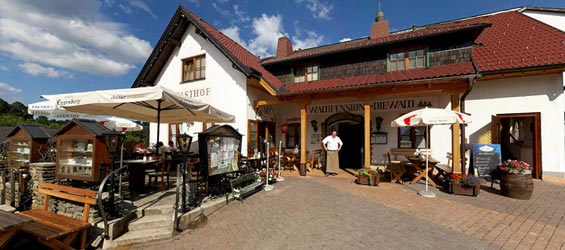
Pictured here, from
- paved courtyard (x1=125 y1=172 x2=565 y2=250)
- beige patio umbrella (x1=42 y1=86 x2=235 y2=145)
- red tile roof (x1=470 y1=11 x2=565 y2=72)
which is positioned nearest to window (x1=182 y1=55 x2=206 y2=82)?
beige patio umbrella (x1=42 y1=86 x2=235 y2=145)

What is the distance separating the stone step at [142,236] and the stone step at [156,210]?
406 millimetres

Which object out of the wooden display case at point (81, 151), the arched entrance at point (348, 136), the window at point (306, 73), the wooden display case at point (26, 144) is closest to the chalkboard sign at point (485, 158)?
the arched entrance at point (348, 136)

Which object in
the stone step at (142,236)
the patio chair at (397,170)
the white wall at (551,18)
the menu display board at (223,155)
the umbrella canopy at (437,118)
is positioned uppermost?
the white wall at (551,18)

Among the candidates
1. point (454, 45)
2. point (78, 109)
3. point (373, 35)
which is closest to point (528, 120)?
point (454, 45)

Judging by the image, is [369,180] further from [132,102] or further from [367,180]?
[132,102]

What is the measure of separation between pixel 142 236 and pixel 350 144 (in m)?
8.84

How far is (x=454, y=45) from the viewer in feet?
28.5

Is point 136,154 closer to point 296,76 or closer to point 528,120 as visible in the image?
point 296,76

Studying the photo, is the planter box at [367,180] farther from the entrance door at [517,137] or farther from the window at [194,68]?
the window at [194,68]

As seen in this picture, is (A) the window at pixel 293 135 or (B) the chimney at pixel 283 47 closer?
(A) the window at pixel 293 135

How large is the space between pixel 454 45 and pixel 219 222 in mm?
9752

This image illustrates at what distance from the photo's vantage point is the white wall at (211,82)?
9797 millimetres

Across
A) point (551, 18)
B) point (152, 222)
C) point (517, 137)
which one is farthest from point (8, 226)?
point (551, 18)

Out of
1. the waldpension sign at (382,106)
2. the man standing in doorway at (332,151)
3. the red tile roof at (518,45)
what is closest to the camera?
the red tile roof at (518,45)
